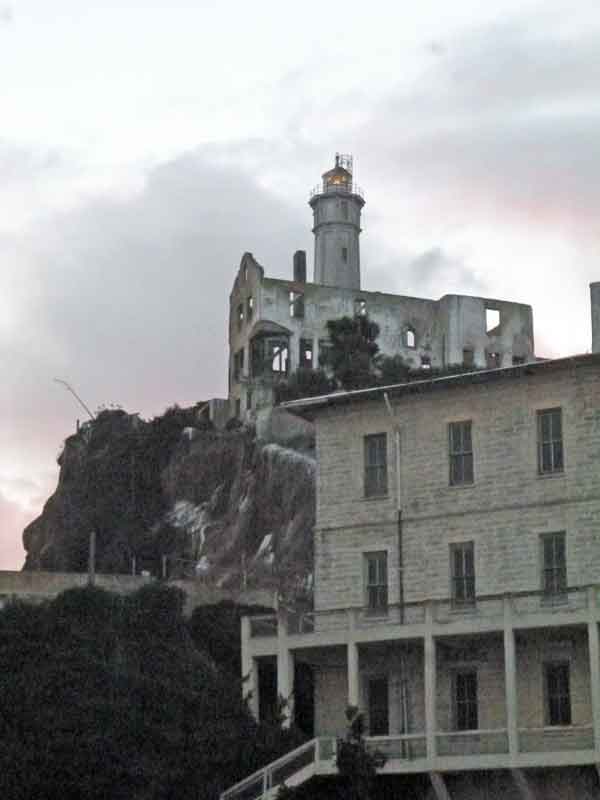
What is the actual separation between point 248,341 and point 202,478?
1145 cm

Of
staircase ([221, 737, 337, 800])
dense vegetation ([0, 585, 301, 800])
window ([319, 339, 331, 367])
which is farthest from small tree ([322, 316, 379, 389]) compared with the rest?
staircase ([221, 737, 337, 800])

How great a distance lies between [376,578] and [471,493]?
3600 mm

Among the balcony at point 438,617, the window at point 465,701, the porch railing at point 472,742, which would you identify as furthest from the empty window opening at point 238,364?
the porch railing at point 472,742

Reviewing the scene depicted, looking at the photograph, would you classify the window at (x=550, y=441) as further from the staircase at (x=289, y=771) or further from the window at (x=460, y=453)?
the staircase at (x=289, y=771)

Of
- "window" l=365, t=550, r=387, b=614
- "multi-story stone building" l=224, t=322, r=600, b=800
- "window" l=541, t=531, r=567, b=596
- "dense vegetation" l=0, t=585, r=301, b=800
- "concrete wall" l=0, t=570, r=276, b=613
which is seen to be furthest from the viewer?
"concrete wall" l=0, t=570, r=276, b=613

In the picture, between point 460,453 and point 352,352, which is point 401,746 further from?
point 352,352

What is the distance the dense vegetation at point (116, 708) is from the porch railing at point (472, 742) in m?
4.23

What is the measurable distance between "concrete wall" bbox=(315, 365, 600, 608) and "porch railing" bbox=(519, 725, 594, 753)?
161 inches

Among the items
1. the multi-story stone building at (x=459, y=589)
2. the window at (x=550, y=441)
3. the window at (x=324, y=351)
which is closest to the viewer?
the multi-story stone building at (x=459, y=589)

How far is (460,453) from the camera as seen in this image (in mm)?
48031

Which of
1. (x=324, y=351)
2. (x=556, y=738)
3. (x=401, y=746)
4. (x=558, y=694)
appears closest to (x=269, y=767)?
(x=401, y=746)

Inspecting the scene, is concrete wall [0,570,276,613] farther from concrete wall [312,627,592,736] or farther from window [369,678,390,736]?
window [369,678,390,736]

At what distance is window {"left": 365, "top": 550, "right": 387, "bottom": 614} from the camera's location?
48219mm

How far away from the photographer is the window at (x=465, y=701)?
150 feet
